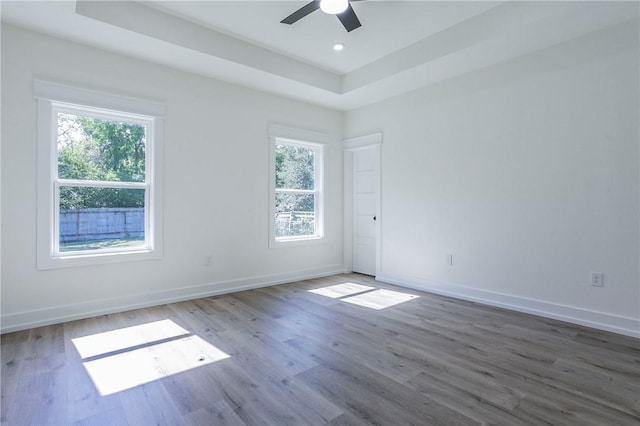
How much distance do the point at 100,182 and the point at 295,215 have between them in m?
2.53

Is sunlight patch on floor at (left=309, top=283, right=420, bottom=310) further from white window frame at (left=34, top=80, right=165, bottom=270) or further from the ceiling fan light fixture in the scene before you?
A: the ceiling fan light fixture

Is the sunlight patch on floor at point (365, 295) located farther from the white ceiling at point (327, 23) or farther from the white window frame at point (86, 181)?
the white ceiling at point (327, 23)

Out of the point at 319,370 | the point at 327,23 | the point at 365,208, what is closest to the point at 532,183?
the point at 365,208

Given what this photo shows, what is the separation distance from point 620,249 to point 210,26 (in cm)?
436

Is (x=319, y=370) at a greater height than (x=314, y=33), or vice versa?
(x=314, y=33)

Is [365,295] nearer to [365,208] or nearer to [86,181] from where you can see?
[365,208]

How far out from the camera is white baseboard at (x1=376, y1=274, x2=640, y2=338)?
2879mm

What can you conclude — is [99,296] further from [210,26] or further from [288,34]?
[288,34]

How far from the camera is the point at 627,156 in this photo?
287 cm

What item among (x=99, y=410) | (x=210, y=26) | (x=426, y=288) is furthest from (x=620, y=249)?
(x=210, y=26)

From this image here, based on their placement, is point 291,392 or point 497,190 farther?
point 497,190

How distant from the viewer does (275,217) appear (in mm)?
4727

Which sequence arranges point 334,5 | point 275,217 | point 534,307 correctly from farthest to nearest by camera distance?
1. point 275,217
2. point 534,307
3. point 334,5

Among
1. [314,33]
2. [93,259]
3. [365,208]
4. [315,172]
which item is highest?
[314,33]
